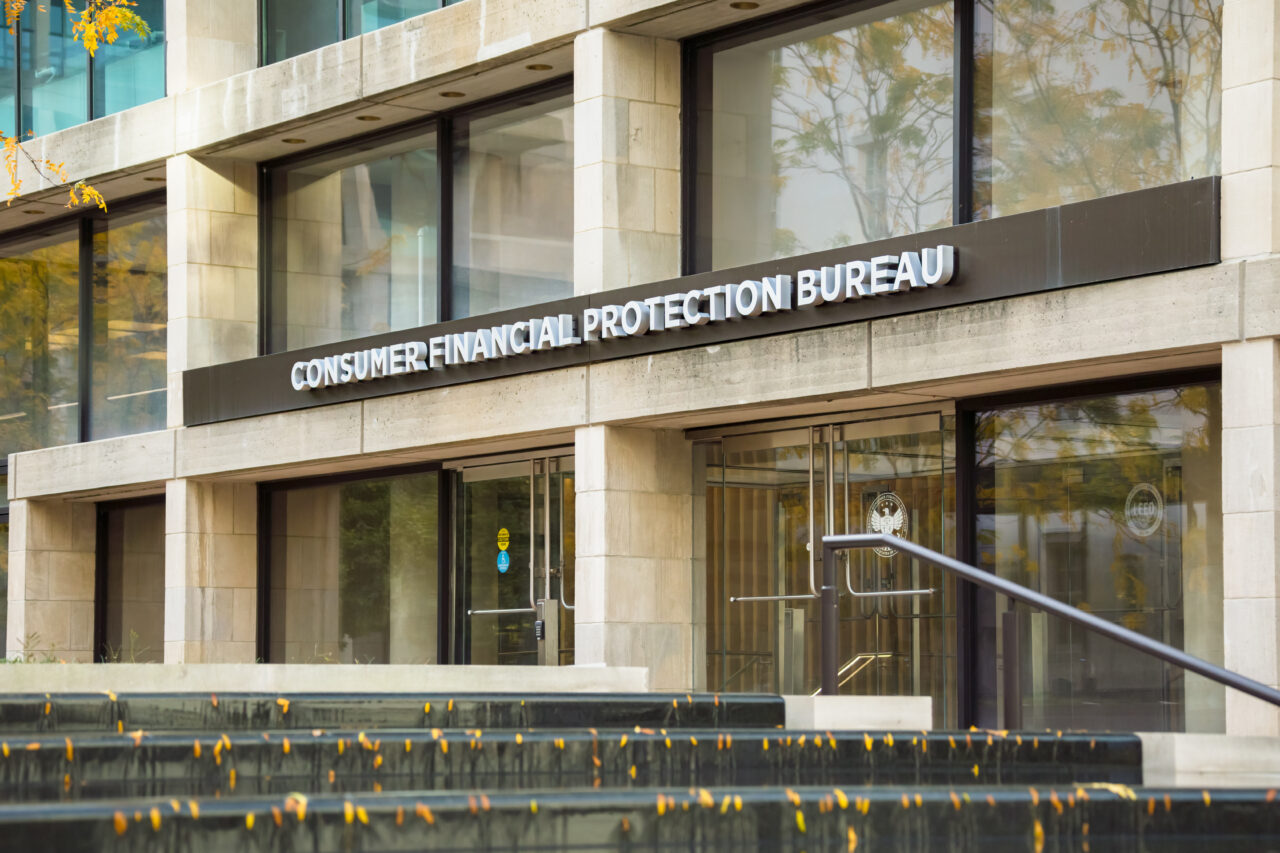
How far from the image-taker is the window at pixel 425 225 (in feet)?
59.6

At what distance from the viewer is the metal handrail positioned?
7293 millimetres

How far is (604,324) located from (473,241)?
11.8ft

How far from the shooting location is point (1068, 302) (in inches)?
490

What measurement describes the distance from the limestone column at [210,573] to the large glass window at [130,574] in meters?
2.72

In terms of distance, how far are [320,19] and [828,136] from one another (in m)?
8.08

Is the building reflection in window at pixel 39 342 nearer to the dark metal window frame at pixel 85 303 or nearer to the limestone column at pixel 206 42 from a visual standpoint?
the dark metal window frame at pixel 85 303

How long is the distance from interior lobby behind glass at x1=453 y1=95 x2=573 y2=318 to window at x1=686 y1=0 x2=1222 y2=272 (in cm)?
180

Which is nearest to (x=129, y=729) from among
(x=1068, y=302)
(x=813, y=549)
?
(x=1068, y=302)

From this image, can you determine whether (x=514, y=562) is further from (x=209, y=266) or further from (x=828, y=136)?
(x=828, y=136)

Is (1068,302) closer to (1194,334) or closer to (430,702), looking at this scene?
(1194,334)

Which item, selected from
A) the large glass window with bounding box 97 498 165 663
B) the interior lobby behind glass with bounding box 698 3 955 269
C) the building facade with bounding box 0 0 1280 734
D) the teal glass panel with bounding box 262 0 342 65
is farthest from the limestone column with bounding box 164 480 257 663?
the interior lobby behind glass with bounding box 698 3 955 269

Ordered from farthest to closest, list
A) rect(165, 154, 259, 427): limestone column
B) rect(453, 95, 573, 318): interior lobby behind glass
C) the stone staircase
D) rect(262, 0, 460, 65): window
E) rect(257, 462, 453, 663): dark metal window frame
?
rect(165, 154, 259, 427): limestone column < rect(257, 462, 453, 663): dark metal window frame < rect(262, 0, 460, 65): window < rect(453, 95, 573, 318): interior lobby behind glass < the stone staircase

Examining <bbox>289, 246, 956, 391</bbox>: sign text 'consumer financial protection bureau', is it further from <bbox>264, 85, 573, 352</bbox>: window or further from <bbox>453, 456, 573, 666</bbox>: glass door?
<bbox>453, 456, 573, 666</bbox>: glass door

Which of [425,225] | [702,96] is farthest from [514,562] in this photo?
[702,96]
